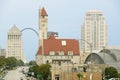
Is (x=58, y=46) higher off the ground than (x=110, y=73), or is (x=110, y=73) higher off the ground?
(x=58, y=46)

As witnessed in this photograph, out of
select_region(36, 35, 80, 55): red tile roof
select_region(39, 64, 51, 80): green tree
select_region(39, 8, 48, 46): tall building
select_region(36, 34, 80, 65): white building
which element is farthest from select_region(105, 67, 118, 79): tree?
select_region(39, 8, 48, 46): tall building

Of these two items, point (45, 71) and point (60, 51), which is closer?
point (45, 71)

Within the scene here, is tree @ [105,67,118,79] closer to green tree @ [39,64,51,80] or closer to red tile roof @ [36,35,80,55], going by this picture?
green tree @ [39,64,51,80]

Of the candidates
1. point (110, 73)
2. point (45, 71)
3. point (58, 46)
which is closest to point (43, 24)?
point (58, 46)

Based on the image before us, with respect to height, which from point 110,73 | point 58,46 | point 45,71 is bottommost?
point 45,71

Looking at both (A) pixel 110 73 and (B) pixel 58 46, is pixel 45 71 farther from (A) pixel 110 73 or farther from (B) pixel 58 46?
(B) pixel 58 46

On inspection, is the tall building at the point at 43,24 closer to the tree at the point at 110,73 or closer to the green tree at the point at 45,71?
the green tree at the point at 45,71

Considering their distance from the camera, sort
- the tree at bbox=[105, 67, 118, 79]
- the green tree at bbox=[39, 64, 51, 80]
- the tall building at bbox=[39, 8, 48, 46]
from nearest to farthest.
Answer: the tree at bbox=[105, 67, 118, 79] < the green tree at bbox=[39, 64, 51, 80] < the tall building at bbox=[39, 8, 48, 46]

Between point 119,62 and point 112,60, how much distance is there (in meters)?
2.71

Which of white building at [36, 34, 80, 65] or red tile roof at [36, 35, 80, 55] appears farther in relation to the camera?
red tile roof at [36, 35, 80, 55]

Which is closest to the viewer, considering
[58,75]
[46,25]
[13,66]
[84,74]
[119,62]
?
[84,74]

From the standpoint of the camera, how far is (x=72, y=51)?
12481 cm

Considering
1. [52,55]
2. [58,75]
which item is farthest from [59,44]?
[58,75]

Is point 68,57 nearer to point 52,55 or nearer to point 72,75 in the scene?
point 52,55
